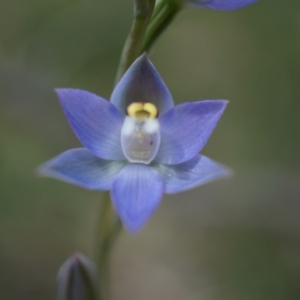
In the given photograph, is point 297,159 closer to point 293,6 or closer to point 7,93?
point 293,6

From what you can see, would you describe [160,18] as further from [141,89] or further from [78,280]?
[78,280]

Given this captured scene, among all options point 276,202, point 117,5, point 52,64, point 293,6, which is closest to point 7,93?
point 52,64

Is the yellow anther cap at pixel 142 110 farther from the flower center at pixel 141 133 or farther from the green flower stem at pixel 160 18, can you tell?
the green flower stem at pixel 160 18

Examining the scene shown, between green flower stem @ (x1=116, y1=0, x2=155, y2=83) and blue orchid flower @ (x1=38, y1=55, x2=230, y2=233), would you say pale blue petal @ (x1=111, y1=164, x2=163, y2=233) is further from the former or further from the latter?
green flower stem @ (x1=116, y1=0, x2=155, y2=83)

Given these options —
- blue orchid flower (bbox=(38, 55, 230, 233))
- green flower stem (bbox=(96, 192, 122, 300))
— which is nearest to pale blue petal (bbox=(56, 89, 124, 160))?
blue orchid flower (bbox=(38, 55, 230, 233))

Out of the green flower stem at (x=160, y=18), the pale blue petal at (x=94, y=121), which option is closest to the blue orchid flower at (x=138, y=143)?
the pale blue petal at (x=94, y=121)

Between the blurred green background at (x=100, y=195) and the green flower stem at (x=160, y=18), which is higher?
the green flower stem at (x=160, y=18)
